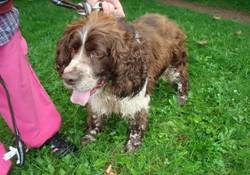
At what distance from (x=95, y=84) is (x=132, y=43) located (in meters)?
0.48

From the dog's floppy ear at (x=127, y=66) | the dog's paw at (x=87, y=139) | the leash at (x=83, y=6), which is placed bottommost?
the dog's paw at (x=87, y=139)

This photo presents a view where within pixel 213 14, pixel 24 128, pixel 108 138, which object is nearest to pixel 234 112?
pixel 108 138

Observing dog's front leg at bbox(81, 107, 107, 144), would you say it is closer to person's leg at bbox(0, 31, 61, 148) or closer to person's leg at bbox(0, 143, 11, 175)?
person's leg at bbox(0, 31, 61, 148)

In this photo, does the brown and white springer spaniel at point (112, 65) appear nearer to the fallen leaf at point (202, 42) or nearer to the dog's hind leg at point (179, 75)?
the dog's hind leg at point (179, 75)

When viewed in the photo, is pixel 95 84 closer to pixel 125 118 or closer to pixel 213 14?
pixel 125 118

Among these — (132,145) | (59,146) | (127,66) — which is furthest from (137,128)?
(127,66)

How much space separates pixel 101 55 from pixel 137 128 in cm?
115

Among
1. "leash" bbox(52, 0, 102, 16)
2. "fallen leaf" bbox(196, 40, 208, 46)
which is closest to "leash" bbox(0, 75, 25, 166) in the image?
"leash" bbox(52, 0, 102, 16)

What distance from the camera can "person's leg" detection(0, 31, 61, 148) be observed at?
3.91 metres

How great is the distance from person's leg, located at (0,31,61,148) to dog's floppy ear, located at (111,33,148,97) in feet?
2.26

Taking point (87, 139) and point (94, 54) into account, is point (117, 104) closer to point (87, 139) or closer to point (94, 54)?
point (87, 139)

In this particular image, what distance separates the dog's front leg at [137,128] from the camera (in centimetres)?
477

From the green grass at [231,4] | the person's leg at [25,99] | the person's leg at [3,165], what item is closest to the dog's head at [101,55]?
the person's leg at [25,99]

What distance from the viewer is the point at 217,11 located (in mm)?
12328
